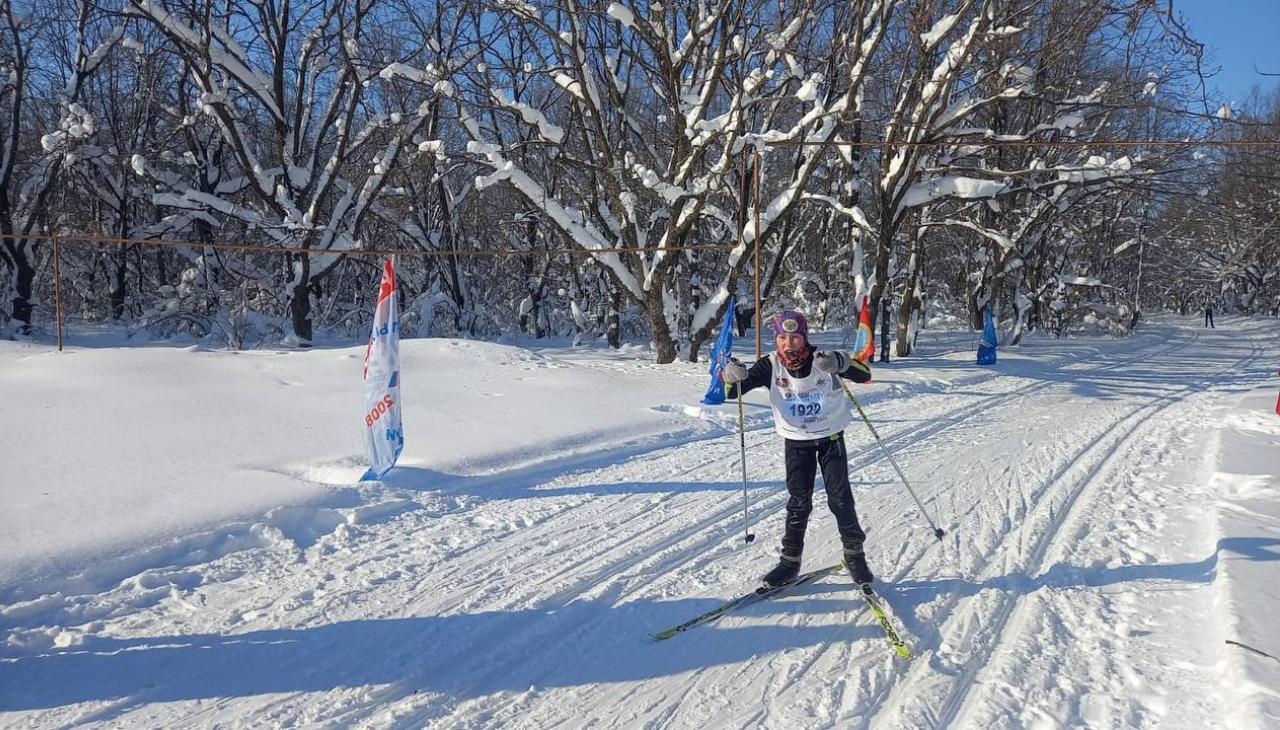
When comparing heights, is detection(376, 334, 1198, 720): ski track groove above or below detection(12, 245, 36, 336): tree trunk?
below

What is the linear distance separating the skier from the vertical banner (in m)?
3.49

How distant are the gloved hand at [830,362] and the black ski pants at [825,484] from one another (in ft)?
1.47

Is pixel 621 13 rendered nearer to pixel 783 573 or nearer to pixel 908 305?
pixel 783 573

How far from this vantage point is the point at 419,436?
348 inches

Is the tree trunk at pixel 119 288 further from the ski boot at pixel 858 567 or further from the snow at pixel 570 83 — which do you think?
the ski boot at pixel 858 567

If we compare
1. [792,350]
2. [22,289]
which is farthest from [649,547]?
[22,289]

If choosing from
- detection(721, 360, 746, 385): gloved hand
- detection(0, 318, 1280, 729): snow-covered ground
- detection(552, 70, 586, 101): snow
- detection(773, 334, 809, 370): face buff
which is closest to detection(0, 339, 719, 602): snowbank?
detection(0, 318, 1280, 729): snow-covered ground

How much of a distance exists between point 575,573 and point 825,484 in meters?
1.75

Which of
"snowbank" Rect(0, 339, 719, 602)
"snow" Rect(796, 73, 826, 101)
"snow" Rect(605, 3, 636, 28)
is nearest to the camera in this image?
"snowbank" Rect(0, 339, 719, 602)

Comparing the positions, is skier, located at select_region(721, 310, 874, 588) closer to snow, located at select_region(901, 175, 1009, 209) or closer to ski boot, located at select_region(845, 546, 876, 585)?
ski boot, located at select_region(845, 546, 876, 585)

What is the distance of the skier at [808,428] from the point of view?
4.88 m

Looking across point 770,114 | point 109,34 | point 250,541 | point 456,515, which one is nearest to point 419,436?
point 456,515

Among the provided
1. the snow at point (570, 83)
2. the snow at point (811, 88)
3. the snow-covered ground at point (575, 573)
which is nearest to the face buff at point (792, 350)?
the snow-covered ground at point (575, 573)

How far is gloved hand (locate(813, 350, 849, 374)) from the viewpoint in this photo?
15.9ft
